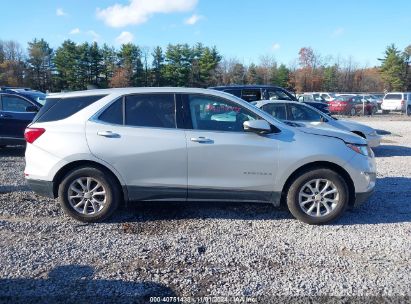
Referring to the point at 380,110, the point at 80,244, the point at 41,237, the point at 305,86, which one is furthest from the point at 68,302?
the point at 305,86

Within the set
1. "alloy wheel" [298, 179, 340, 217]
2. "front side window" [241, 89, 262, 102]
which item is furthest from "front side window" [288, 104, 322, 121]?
"alloy wheel" [298, 179, 340, 217]

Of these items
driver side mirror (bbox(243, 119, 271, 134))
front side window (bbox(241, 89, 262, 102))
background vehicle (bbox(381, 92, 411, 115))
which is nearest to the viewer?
driver side mirror (bbox(243, 119, 271, 134))

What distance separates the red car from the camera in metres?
29.2

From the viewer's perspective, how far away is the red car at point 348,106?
29.2 meters

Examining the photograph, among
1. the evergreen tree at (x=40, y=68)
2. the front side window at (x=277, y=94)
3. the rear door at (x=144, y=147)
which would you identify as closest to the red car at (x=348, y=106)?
the front side window at (x=277, y=94)

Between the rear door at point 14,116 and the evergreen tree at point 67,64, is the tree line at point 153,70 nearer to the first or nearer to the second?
the evergreen tree at point 67,64

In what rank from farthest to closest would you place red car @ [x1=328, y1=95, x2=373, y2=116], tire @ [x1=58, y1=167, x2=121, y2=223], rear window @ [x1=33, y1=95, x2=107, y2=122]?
red car @ [x1=328, y1=95, x2=373, y2=116]
rear window @ [x1=33, y1=95, x2=107, y2=122]
tire @ [x1=58, y1=167, x2=121, y2=223]

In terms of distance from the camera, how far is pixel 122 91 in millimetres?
5164

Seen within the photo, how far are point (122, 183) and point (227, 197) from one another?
4.50ft

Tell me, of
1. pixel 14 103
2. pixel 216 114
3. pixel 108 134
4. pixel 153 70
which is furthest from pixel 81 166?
pixel 153 70

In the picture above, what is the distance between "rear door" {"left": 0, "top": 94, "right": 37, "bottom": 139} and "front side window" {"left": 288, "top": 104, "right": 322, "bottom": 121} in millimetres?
6726

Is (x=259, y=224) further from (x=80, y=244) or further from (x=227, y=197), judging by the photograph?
(x=80, y=244)

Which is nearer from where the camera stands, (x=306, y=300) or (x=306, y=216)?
(x=306, y=300)

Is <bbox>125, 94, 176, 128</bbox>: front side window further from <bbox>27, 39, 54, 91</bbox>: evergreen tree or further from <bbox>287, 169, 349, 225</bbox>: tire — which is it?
<bbox>27, 39, 54, 91</bbox>: evergreen tree
